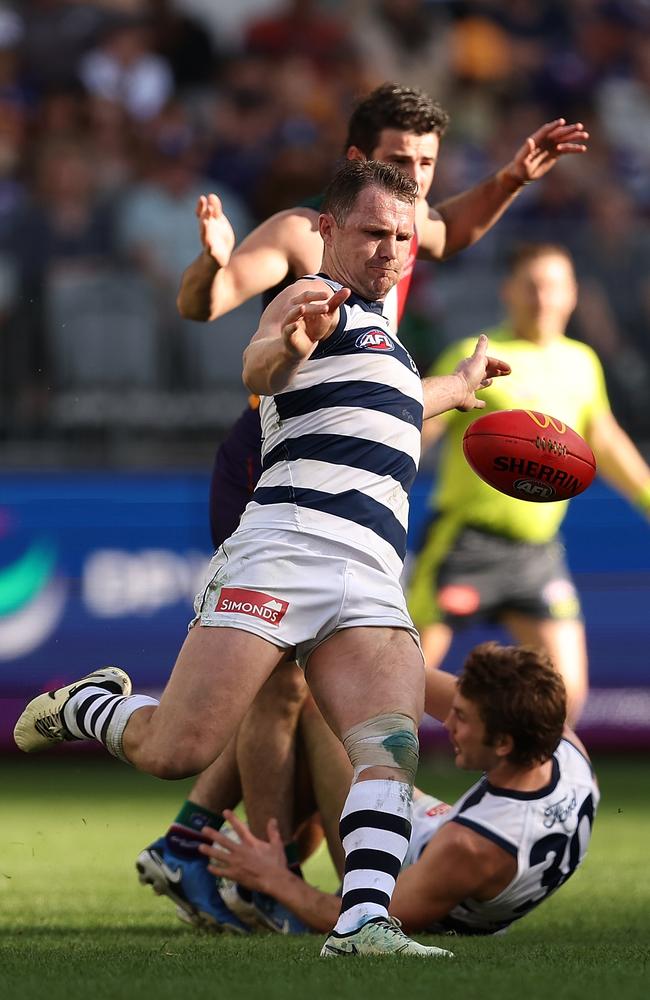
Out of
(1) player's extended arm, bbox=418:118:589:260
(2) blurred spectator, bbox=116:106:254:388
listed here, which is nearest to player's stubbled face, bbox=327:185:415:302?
(1) player's extended arm, bbox=418:118:589:260

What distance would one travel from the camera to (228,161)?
12188 mm

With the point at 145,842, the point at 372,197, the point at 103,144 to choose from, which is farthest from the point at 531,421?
the point at 103,144

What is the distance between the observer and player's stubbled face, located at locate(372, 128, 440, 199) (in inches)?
212

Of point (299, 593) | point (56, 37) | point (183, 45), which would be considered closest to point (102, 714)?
point (299, 593)

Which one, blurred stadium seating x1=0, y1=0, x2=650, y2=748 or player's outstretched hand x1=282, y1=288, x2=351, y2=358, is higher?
blurred stadium seating x1=0, y1=0, x2=650, y2=748

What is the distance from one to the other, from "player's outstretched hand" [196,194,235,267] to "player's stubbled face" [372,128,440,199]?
0.58m

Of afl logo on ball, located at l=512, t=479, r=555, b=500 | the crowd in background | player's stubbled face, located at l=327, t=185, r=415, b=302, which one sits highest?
the crowd in background

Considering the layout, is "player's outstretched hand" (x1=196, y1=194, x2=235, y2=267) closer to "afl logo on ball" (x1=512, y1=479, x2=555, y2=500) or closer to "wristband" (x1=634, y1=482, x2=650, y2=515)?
"afl logo on ball" (x1=512, y1=479, x2=555, y2=500)

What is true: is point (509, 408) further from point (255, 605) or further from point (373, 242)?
point (255, 605)

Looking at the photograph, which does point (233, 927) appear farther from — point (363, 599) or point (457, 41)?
point (457, 41)

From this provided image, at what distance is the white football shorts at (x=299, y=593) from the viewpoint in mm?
4426

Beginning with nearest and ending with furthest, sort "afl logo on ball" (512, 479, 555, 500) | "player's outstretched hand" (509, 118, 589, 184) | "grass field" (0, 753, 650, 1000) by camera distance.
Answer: "grass field" (0, 753, 650, 1000)
"afl logo on ball" (512, 479, 555, 500)
"player's outstretched hand" (509, 118, 589, 184)

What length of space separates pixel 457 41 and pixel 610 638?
19.0 ft

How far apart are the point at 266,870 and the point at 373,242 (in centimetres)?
194
